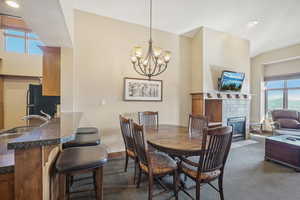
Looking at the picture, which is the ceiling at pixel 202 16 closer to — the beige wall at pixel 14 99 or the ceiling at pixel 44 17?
the ceiling at pixel 44 17

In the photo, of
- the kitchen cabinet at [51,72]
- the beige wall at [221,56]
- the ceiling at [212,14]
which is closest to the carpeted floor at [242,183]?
the kitchen cabinet at [51,72]

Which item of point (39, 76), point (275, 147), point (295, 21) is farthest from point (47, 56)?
point (295, 21)

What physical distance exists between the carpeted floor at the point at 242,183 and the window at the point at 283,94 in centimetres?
395

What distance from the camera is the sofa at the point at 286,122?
15.6ft

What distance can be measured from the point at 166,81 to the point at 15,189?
3.71m

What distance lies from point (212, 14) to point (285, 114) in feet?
14.0

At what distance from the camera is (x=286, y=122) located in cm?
496

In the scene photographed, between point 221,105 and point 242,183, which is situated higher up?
point 221,105

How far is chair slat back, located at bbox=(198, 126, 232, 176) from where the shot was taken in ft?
5.20

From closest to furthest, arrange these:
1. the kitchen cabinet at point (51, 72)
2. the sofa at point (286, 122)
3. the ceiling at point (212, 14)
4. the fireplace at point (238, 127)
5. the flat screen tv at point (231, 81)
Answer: the kitchen cabinet at point (51, 72)
the ceiling at point (212, 14)
the flat screen tv at point (231, 81)
the sofa at point (286, 122)
the fireplace at point (238, 127)

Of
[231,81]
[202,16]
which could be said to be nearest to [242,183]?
[231,81]

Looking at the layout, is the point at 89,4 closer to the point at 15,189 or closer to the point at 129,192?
the point at 15,189

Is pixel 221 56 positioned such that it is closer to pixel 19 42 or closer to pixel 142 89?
pixel 142 89

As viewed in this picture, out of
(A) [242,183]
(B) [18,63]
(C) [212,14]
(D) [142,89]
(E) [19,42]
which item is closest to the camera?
(A) [242,183]
